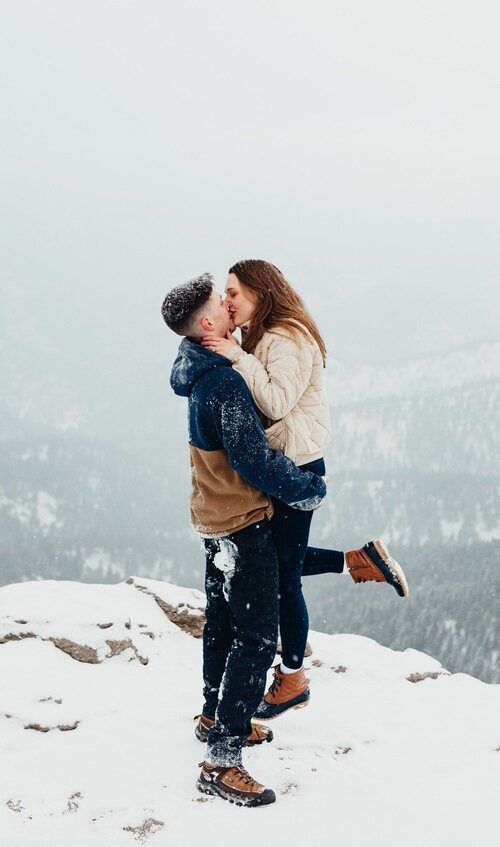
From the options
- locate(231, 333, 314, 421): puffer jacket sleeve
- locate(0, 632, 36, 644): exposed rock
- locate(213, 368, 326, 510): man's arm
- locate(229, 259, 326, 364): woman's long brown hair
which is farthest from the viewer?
locate(0, 632, 36, 644): exposed rock

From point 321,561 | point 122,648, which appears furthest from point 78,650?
point 321,561

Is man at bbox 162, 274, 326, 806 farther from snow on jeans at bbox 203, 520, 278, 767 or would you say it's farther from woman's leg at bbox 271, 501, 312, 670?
woman's leg at bbox 271, 501, 312, 670

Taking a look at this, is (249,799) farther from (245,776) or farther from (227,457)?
(227,457)

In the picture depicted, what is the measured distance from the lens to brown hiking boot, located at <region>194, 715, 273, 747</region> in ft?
16.4

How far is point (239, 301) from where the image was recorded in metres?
4.31

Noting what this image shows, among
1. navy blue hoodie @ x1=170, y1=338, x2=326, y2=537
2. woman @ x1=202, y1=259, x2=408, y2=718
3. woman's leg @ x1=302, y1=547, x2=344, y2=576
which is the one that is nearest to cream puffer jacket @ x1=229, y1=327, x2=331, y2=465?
woman @ x1=202, y1=259, x2=408, y2=718

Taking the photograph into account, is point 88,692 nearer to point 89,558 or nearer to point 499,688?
point 499,688

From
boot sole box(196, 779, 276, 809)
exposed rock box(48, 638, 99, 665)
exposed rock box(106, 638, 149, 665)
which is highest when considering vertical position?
boot sole box(196, 779, 276, 809)

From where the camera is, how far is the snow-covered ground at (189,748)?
12.8ft

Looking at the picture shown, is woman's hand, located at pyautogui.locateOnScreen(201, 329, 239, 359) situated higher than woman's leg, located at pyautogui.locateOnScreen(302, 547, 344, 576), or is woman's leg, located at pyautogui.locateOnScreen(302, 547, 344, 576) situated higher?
woman's hand, located at pyautogui.locateOnScreen(201, 329, 239, 359)

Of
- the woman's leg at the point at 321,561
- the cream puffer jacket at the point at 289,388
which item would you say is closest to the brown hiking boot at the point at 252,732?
the woman's leg at the point at 321,561

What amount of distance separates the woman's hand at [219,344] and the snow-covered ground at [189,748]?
298 cm

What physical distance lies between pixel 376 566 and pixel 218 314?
2546 millimetres

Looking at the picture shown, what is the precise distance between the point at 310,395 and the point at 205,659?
7.19 feet
